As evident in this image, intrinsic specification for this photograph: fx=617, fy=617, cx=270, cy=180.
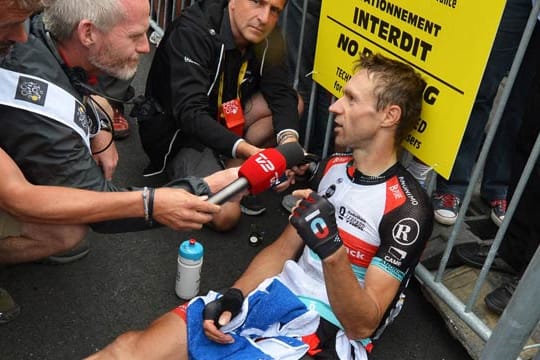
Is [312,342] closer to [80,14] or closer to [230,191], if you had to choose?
[230,191]

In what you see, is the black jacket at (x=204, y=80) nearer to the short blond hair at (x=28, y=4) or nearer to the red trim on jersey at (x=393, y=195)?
the red trim on jersey at (x=393, y=195)

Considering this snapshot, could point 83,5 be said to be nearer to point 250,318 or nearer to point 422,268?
point 250,318

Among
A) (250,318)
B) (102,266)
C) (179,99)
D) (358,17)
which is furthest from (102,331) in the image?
(358,17)

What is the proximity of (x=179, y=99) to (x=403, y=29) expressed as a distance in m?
1.44

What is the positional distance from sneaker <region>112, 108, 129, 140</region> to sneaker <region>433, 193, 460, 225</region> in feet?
7.96

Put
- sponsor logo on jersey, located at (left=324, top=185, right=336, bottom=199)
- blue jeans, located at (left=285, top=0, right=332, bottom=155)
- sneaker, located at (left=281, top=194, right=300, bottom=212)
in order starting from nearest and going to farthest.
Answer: sponsor logo on jersey, located at (left=324, top=185, right=336, bottom=199), blue jeans, located at (left=285, top=0, right=332, bottom=155), sneaker, located at (left=281, top=194, right=300, bottom=212)

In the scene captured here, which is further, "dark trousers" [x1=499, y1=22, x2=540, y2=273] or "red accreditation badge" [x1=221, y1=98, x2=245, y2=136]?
"red accreditation badge" [x1=221, y1=98, x2=245, y2=136]

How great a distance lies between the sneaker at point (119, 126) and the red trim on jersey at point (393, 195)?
2.61 metres

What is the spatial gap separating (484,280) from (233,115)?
6.13ft

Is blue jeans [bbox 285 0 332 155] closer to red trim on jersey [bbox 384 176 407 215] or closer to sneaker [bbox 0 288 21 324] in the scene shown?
red trim on jersey [bbox 384 176 407 215]

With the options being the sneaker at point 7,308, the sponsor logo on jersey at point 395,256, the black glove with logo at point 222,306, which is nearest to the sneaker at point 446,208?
the sponsor logo on jersey at point 395,256

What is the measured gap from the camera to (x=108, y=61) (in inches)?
120

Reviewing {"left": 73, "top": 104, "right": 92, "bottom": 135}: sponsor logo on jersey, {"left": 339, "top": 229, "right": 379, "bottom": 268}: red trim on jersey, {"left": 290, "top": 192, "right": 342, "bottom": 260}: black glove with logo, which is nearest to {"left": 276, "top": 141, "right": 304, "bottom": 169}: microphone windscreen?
{"left": 339, "top": 229, "right": 379, "bottom": 268}: red trim on jersey

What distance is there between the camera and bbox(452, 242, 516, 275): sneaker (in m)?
3.59
